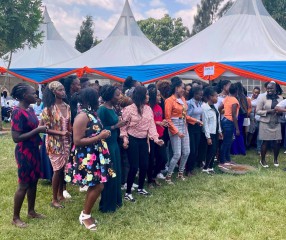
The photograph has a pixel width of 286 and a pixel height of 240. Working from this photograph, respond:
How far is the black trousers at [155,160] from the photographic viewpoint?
541 cm

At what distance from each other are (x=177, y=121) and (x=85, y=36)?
24219 mm

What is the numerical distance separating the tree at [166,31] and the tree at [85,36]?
8.90m

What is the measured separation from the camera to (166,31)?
119 feet

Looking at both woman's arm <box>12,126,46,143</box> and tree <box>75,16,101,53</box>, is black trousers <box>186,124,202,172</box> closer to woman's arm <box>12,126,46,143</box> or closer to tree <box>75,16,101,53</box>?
woman's arm <box>12,126,46,143</box>

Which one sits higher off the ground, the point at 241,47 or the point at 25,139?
the point at 241,47

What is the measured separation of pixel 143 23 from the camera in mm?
37812

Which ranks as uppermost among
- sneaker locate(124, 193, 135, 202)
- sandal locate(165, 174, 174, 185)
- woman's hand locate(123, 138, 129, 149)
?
woman's hand locate(123, 138, 129, 149)

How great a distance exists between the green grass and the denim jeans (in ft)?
3.08

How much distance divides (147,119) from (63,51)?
44.8 ft

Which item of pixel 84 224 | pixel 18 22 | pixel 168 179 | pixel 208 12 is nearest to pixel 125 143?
pixel 84 224

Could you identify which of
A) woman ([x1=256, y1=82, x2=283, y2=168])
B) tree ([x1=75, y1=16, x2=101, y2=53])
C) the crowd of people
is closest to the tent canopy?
the crowd of people

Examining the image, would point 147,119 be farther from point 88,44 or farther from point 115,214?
point 88,44

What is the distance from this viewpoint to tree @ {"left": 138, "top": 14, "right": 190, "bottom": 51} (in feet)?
118

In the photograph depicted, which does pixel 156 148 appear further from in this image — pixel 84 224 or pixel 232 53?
pixel 232 53
